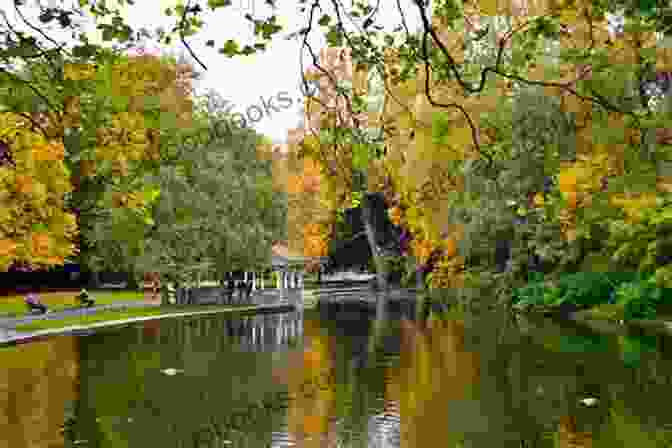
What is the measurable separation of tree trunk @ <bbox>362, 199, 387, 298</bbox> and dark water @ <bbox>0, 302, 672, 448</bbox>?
32197mm

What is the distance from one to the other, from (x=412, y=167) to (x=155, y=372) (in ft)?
67.1

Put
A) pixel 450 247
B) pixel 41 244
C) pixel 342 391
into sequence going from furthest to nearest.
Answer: pixel 450 247, pixel 41 244, pixel 342 391

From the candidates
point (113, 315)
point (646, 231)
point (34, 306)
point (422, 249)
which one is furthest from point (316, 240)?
point (646, 231)

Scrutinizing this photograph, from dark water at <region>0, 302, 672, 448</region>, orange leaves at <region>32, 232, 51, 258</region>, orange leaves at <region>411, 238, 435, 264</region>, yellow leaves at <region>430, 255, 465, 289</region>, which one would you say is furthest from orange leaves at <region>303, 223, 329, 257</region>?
dark water at <region>0, 302, 672, 448</region>

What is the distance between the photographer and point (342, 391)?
626 inches

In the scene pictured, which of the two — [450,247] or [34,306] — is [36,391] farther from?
[450,247]

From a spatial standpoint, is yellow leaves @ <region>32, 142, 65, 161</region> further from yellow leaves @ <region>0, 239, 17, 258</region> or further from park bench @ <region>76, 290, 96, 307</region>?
park bench @ <region>76, 290, 96, 307</region>

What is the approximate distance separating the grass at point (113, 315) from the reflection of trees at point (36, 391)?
4272 millimetres

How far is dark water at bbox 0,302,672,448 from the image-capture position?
12062 millimetres

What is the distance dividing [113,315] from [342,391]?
19.6 metres

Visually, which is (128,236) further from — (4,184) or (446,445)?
(4,184)

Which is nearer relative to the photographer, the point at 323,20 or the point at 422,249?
the point at 323,20

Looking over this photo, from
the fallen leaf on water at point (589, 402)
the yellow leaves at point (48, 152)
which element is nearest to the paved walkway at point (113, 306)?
the yellow leaves at point (48, 152)

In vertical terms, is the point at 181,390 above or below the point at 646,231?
below
